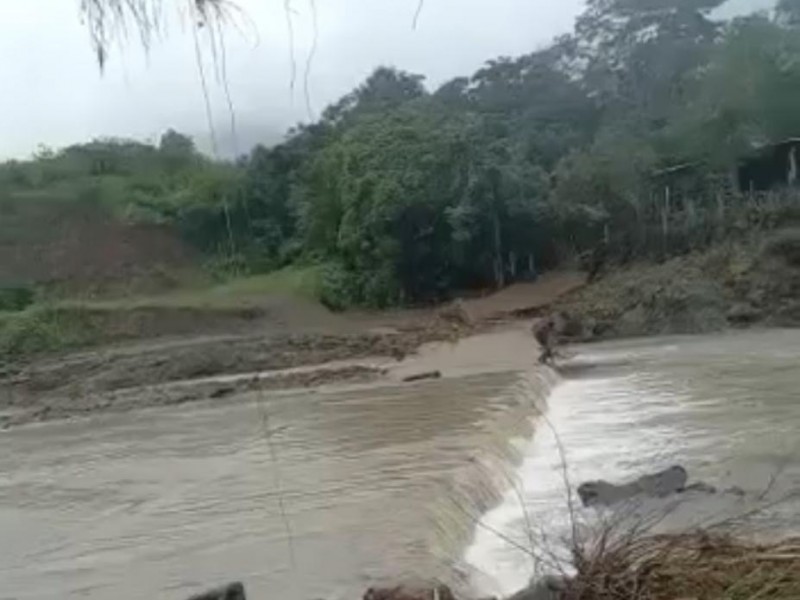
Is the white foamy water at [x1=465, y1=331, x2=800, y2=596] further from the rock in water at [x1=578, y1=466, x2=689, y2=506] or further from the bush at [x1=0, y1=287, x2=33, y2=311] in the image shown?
the bush at [x1=0, y1=287, x2=33, y2=311]

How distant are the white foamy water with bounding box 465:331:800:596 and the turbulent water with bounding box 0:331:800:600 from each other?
0.04 metres

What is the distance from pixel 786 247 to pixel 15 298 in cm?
2448

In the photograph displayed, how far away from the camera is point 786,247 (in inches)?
1180

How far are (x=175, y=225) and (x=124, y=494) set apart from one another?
29.6 meters

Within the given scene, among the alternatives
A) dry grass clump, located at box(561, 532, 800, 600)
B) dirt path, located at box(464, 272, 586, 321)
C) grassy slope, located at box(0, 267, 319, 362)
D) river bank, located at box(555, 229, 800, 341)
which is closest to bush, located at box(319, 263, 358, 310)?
grassy slope, located at box(0, 267, 319, 362)

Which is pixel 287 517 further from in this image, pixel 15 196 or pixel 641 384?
pixel 15 196

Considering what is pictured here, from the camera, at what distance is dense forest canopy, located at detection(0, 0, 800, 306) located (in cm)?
3516

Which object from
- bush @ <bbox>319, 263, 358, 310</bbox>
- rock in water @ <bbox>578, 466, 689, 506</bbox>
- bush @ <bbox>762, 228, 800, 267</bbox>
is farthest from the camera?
bush @ <bbox>319, 263, 358, 310</bbox>

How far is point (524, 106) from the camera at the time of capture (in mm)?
45844

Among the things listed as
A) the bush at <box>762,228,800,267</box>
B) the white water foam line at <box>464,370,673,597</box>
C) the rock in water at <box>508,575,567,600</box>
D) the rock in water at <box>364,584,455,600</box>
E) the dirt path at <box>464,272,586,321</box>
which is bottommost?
the white water foam line at <box>464,370,673,597</box>

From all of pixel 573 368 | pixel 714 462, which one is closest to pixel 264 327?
pixel 573 368

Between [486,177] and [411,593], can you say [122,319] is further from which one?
[411,593]

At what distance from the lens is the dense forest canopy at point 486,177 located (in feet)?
115

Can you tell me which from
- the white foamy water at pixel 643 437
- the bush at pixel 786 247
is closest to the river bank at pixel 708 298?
the bush at pixel 786 247
